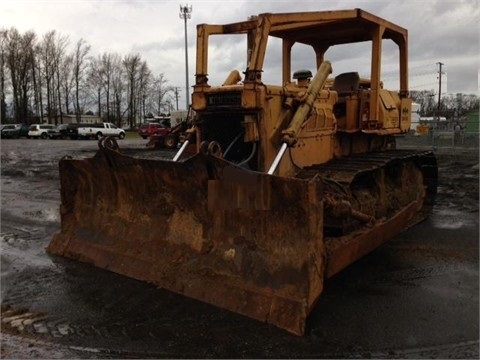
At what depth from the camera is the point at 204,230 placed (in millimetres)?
5266

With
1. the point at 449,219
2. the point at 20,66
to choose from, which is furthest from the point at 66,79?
the point at 449,219

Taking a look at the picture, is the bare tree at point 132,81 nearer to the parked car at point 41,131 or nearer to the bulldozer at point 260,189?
the parked car at point 41,131

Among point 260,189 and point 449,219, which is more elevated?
point 260,189

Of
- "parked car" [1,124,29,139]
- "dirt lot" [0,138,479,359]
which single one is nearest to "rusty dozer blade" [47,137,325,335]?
"dirt lot" [0,138,479,359]

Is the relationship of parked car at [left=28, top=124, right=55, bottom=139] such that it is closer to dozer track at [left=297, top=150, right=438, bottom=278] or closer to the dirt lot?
the dirt lot

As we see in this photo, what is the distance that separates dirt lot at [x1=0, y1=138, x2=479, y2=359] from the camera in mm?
3973

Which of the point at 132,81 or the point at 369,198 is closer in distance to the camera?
the point at 369,198

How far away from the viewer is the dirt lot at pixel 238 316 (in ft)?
13.0

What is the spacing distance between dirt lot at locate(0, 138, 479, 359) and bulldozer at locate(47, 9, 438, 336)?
0.23 m

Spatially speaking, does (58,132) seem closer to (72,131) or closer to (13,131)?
(72,131)

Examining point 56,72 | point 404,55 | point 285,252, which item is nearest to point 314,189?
point 285,252

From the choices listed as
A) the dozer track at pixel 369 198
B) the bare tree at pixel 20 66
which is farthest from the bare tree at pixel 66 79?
the dozer track at pixel 369 198

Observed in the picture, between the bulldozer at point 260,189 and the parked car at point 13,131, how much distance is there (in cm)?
4718

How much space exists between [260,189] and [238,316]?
3.74 ft
